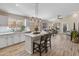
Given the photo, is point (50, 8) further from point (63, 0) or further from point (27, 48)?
point (27, 48)

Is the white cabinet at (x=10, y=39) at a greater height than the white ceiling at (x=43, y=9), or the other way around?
the white ceiling at (x=43, y=9)

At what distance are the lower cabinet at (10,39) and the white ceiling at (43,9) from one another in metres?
0.90

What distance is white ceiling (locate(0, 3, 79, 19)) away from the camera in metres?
2.28

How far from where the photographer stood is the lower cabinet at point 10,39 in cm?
301

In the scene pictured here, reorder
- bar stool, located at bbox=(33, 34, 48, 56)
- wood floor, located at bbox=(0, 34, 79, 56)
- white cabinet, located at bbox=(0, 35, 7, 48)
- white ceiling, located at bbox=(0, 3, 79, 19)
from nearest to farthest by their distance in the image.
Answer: white ceiling, located at bbox=(0, 3, 79, 19) → wood floor, located at bbox=(0, 34, 79, 56) → bar stool, located at bbox=(33, 34, 48, 56) → white cabinet, located at bbox=(0, 35, 7, 48)

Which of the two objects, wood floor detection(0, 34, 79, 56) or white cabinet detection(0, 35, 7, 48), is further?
white cabinet detection(0, 35, 7, 48)

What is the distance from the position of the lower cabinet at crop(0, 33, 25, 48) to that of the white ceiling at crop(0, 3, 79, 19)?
90cm

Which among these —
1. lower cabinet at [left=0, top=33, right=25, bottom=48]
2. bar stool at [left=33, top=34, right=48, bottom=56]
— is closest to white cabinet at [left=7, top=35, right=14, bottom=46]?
lower cabinet at [left=0, top=33, right=25, bottom=48]

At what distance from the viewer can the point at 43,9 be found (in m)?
→ 2.43

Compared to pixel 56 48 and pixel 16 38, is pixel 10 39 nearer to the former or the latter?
pixel 16 38

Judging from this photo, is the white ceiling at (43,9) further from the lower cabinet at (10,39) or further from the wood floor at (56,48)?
the lower cabinet at (10,39)

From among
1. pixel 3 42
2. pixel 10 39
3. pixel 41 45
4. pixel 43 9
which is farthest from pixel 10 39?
pixel 43 9

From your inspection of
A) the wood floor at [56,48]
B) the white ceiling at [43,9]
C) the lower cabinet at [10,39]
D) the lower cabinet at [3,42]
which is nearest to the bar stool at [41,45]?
the wood floor at [56,48]

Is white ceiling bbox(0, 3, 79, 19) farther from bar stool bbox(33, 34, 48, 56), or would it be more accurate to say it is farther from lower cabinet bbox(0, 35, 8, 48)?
lower cabinet bbox(0, 35, 8, 48)
